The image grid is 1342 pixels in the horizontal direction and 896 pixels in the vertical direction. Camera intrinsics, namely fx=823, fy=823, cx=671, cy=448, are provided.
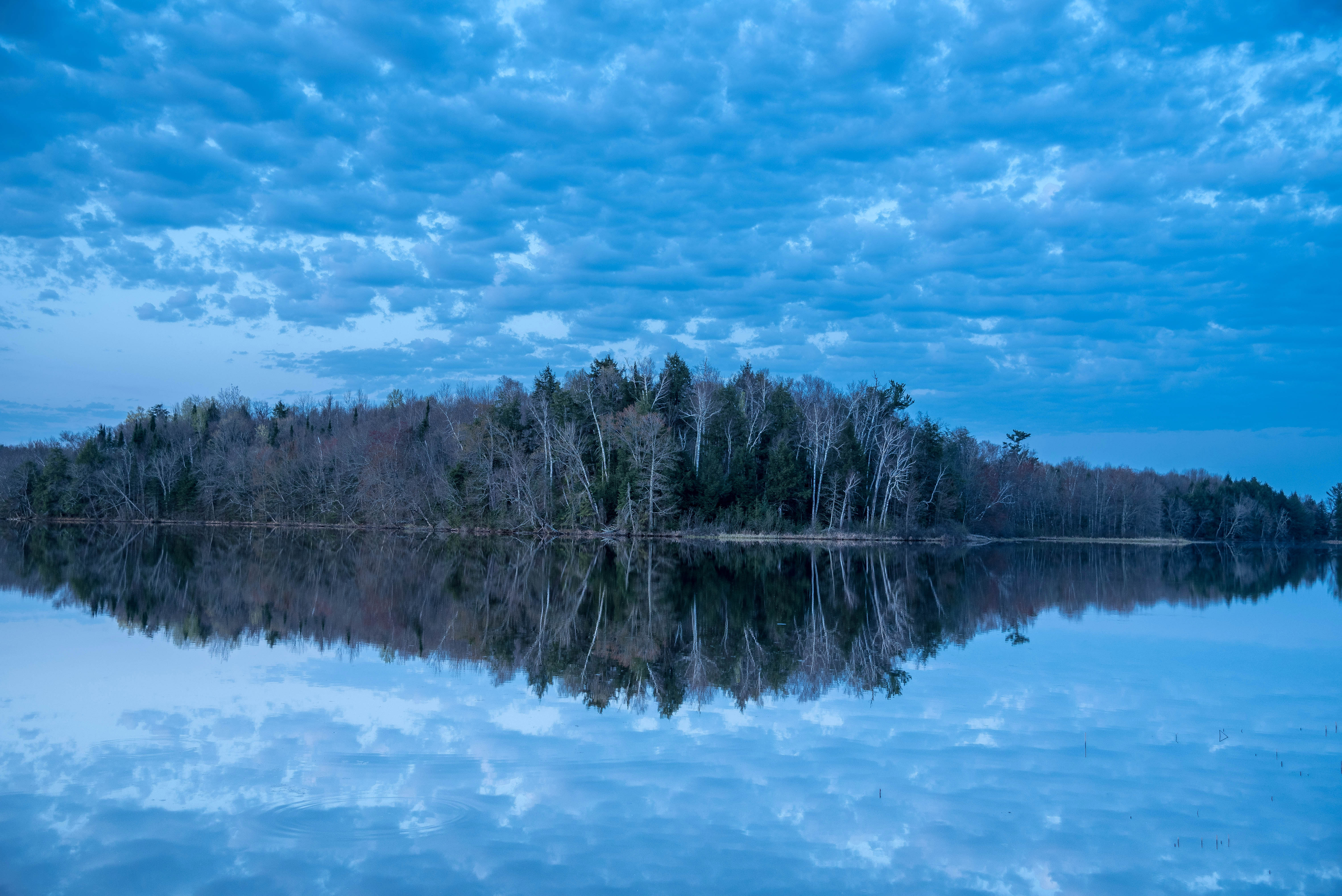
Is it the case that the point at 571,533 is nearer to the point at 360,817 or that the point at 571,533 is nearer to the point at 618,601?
the point at 618,601

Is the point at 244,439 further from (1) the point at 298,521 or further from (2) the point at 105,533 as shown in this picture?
(2) the point at 105,533

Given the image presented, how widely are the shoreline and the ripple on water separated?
50.9 meters

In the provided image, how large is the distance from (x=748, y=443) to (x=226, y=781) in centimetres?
5908

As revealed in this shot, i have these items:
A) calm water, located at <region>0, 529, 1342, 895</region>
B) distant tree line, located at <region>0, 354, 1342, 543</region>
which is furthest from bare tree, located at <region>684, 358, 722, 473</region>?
calm water, located at <region>0, 529, 1342, 895</region>

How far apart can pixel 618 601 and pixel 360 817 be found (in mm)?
14965

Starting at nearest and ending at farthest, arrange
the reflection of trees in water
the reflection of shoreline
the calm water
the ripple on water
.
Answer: the calm water, the ripple on water, the reflection of trees in water, the reflection of shoreline

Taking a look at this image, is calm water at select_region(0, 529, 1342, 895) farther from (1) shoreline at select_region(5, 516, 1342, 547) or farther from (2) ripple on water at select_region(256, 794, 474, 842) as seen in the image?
(1) shoreline at select_region(5, 516, 1342, 547)

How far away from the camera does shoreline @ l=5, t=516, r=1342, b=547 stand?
60.9m

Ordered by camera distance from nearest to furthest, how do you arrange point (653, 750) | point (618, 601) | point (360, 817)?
point (360, 817), point (653, 750), point (618, 601)

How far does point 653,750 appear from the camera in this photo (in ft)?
29.2

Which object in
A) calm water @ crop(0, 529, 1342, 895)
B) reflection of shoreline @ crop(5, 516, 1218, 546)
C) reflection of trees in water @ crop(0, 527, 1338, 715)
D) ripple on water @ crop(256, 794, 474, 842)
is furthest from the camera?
reflection of shoreline @ crop(5, 516, 1218, 546)

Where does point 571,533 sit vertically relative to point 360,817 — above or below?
above

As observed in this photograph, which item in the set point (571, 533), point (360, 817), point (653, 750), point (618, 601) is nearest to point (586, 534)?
point (571, 533)

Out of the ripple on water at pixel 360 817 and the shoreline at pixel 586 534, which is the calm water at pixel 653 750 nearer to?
the ripple on water at pixel 360 817
